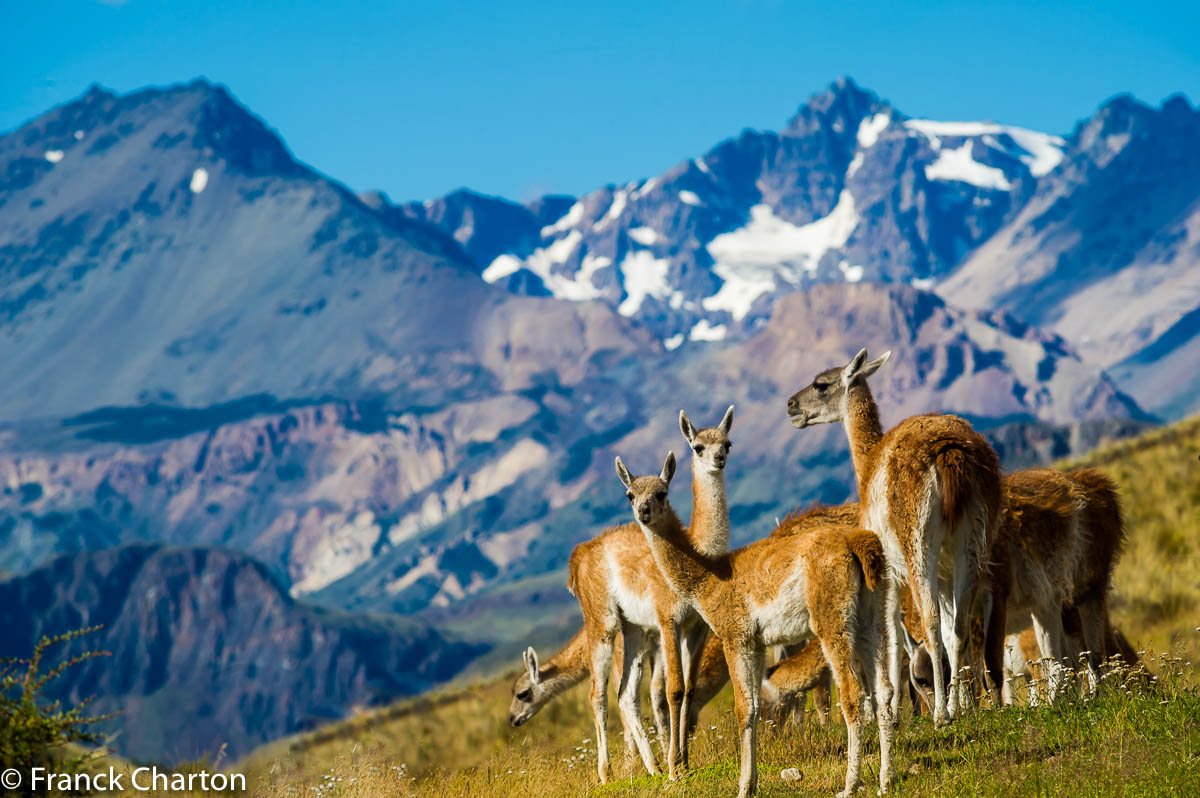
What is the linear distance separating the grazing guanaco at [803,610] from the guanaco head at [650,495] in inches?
19.7

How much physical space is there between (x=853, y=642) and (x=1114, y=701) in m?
2.69

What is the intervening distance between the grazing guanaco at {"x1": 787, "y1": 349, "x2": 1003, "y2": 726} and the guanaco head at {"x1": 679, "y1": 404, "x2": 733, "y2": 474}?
1722mm

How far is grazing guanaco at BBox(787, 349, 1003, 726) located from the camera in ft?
44.9

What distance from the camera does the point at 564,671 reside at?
61.3 ft

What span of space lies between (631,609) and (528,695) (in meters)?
4.49

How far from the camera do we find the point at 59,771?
12.1 metres

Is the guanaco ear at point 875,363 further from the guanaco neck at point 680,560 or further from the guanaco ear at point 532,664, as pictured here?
the guanaco ear at point 532,664

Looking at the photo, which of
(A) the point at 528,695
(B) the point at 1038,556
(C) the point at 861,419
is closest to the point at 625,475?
(C) the point at 861,419

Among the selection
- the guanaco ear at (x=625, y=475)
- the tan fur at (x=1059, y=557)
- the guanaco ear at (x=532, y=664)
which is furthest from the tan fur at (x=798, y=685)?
the guanaco ear at (x=532, y=664)

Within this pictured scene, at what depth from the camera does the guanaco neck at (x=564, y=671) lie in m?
18.5

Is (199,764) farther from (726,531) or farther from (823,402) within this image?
(823,402)

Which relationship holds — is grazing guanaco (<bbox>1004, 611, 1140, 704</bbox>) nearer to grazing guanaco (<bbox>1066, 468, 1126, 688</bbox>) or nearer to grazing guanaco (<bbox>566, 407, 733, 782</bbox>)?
grazing guanaco (<bbox>1066, 468, 1126, 688</bbox>)

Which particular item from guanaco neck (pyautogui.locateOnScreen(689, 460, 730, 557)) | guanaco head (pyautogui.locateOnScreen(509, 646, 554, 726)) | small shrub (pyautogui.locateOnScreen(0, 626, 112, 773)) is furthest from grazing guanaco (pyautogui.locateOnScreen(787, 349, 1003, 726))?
small shrub (pyautogui.locateOnScreen(0, 626, 112, 773))

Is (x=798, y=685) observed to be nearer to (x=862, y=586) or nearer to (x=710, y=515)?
(x=710, y=515)
